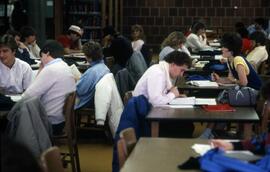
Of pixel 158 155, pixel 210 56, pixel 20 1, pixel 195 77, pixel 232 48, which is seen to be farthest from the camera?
pixel 20 1

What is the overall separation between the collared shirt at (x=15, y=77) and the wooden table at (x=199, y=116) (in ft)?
5.31

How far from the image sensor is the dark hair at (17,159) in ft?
3.26

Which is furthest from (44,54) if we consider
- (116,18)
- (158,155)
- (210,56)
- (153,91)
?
(116,18)

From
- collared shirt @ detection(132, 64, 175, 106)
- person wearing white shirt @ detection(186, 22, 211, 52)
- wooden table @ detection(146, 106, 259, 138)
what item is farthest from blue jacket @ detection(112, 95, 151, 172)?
person wearing white shirt @ detection(186, 22, 211, 52)

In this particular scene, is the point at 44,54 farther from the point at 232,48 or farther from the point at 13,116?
the point at 232,48

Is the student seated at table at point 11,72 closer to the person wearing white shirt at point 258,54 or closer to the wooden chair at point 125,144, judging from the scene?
the wooden chair at point 125,144

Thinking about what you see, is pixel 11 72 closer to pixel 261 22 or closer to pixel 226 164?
pixel 226 164

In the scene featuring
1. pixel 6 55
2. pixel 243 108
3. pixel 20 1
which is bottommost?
pixel 243 108

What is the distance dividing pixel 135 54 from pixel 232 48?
208 centimetres

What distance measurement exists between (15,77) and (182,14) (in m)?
10.5

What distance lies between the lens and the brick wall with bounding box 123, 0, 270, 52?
1521cm

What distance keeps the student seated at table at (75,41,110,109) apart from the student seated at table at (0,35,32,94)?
59 centimetres

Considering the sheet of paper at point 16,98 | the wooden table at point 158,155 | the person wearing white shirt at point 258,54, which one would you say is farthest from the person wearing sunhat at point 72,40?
the wooden table at point 158,155

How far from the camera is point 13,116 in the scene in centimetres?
386
